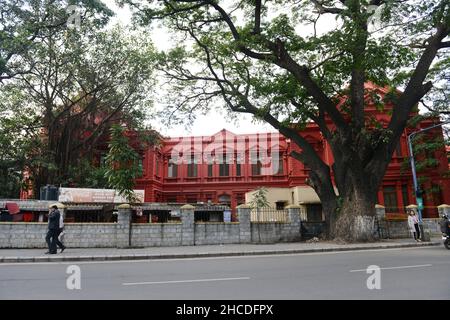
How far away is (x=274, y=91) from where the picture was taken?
17969mm

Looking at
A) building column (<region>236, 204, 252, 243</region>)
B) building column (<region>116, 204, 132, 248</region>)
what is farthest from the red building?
building column (<region>116, 204, 132, 248</region>)

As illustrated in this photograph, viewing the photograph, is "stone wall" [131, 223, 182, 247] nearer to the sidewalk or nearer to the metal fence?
the sidewalk

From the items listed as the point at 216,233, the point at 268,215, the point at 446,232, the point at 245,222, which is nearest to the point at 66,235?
the point at 216,233

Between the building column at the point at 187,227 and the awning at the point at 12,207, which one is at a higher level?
the awning at the point at 12,207

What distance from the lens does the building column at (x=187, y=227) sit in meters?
16.1

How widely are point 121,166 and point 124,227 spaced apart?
17.6 feet

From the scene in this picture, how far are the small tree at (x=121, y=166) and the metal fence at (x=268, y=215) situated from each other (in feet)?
24.0

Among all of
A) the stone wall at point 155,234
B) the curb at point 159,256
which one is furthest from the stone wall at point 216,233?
the curb at point 159,256

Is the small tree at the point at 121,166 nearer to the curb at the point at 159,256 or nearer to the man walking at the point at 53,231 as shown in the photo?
the man walking at the point at 53,231

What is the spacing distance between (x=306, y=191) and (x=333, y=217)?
8.41 metres

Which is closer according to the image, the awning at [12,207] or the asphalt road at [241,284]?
the asphalt road at [241,284]

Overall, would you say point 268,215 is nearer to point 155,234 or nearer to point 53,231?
point 155,234

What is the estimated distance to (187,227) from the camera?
640 inches

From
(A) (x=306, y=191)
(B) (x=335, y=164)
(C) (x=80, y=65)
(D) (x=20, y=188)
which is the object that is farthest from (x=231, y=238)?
(D) (x=20, y=188)
